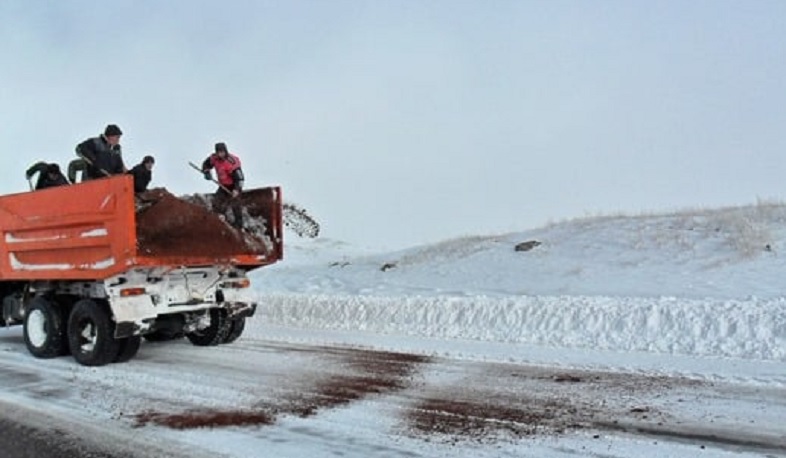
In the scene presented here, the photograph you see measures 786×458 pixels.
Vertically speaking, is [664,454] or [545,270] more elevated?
[545,270]

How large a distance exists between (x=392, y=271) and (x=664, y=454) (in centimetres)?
1281

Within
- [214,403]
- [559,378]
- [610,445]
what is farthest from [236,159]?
[610,445]

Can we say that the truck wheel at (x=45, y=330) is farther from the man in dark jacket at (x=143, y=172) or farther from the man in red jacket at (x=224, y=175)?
the man in red jacket at (x=224, y=175)

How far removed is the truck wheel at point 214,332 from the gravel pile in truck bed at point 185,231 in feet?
3.53

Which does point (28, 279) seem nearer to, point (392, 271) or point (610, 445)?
point (610, 445)

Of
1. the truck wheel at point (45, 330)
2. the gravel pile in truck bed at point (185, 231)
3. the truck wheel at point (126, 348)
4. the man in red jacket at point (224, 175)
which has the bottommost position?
the truck wheel at point (126, 348)

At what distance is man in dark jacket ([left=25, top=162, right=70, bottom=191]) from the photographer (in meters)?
10.3

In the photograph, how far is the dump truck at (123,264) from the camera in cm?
848

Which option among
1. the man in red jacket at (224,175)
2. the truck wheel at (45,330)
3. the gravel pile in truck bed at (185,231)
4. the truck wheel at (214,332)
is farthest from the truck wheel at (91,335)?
the man in red jacket at (224,175)

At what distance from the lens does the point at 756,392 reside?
6.27m

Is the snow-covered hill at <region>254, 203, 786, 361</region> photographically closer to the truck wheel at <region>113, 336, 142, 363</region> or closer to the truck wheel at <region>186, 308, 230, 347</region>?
the truck wheel at <region>186, 308, 230, 347</region>

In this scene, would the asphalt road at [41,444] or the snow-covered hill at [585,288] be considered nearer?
the asphalt road at [41,444]

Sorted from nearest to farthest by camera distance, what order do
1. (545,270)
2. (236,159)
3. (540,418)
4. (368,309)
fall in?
1. (540,418)
2. (236,159)
3. (368,309)
4. (545,270)

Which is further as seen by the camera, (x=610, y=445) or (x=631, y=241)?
(x=631, y=241)
